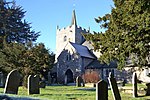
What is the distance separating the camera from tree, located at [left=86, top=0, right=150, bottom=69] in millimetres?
14805

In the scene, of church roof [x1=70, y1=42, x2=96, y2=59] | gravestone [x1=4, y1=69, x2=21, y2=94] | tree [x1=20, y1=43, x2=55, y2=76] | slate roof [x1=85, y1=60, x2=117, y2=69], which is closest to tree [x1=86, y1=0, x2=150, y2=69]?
gravestone [x1=4, y1=69, x2=21, y2=94]

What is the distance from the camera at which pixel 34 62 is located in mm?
28781

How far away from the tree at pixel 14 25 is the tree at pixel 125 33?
41.2 metres

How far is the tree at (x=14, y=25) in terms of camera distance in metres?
58.8

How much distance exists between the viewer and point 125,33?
16.2 m

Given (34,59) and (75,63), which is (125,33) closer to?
(34,59)

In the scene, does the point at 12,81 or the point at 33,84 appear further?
the point at 33,84

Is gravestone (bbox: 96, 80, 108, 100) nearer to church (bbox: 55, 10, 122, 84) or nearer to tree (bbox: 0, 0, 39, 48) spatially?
church (bbox: 55, 10, 122, 84)

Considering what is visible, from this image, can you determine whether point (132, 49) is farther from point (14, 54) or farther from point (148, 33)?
point (14, 54)

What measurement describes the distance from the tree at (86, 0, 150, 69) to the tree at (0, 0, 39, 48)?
41.2 meters

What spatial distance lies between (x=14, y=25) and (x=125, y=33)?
4827 cm

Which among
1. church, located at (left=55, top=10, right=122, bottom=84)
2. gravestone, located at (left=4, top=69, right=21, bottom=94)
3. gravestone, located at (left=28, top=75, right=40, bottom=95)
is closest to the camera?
gravestone, located at (left=4, top=69, right=21, bottom=94)

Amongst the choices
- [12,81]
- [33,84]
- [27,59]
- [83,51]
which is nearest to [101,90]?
[12,81]

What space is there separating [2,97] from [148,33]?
9804 millimetres
